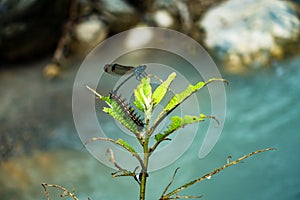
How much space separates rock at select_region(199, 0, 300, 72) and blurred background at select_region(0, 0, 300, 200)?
1cm

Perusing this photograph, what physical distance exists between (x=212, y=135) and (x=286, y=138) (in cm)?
67

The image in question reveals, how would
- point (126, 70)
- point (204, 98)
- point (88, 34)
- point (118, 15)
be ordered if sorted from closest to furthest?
point (126, 70)
point (204, 98)
point (88, 34)
point (118, 15)

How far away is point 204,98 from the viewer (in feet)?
14.6

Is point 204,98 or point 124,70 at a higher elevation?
point 204,98

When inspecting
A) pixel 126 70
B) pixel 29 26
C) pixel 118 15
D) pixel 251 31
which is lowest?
pixel 126 70

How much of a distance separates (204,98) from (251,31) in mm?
1392

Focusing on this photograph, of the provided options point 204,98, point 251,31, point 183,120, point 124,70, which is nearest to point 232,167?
point 204,98

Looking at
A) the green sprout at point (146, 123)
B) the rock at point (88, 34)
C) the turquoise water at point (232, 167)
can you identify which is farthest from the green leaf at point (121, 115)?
the rock at point (88, 34)

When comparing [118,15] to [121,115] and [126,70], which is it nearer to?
[126,70]

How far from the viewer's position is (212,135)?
370cm

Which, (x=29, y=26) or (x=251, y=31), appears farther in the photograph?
(x=29, y=26)

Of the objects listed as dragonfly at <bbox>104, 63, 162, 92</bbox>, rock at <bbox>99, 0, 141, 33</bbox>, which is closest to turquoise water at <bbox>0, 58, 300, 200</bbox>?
rock at <bbox>99, 0, 141, 33</bbox>

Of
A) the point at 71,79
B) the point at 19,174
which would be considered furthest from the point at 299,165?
the point at 71,79

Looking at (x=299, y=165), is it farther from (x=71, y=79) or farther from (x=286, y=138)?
(x=71, y=79)
